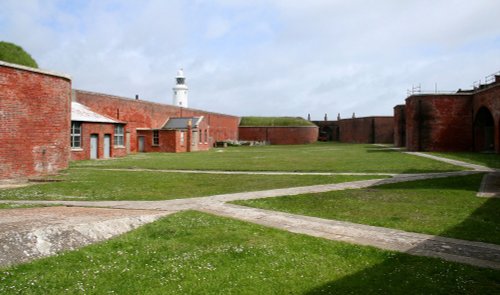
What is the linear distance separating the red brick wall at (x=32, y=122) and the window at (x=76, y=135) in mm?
8325

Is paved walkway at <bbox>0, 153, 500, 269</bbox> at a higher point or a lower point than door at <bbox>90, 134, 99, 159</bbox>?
lower

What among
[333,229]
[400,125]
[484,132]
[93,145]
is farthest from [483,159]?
[93,145]

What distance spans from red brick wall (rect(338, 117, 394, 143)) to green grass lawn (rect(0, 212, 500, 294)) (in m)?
63.4

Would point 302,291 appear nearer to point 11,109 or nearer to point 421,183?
point 421,183

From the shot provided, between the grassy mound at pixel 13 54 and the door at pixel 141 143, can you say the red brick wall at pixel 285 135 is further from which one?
the grassy mound at pixel 13 54

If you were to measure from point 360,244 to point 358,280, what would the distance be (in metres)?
1.51

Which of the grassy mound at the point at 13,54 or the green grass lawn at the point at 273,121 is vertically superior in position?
the grassy mound at the point at 13,54

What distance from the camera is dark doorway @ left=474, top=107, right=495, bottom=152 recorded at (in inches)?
1369

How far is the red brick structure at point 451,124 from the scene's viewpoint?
34844 millimetres

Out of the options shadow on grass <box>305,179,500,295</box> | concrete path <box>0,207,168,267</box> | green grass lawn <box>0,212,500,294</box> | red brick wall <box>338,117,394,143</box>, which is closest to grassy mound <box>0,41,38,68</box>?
concrete path <box>0,207,168,267</box>

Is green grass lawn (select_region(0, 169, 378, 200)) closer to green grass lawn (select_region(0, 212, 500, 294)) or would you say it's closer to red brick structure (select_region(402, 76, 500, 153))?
green grass lawn (select_region(0, 212, 500, 294))

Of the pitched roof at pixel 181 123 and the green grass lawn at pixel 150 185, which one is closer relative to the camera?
the green grass lawn at pixel 150 185

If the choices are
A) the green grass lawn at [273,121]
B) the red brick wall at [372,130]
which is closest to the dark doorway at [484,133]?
the red brick wall at [372,130]

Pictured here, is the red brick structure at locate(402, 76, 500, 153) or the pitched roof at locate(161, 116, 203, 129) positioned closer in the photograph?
the red brick structure at locate(402, 76, 500, 153)
